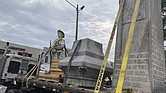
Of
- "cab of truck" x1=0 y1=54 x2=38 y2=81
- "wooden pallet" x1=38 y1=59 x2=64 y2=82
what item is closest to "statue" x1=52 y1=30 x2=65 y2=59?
"wooden pallet" x1=38 y1=59 x2=64 y2=82

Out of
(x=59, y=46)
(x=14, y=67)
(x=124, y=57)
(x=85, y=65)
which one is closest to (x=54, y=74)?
(x=59, y=46)

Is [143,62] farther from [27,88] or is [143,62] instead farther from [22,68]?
[22,68]

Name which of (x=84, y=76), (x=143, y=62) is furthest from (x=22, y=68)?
(x=143, y=62)

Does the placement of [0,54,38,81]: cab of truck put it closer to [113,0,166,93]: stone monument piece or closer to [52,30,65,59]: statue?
[52,30,65,59]: statue

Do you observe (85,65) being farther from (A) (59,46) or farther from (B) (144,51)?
(A) (59,46)

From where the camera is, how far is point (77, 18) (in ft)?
57.9

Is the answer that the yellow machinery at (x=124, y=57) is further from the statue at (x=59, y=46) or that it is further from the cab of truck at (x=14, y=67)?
the cab of truck at (x=14, y=67)

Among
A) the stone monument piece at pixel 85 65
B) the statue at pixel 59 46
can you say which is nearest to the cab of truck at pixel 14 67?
the statue at pixel 59 46

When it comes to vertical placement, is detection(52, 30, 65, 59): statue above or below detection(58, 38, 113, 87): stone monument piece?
above

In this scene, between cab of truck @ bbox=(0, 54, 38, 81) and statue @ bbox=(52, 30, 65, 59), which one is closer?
statue @ bbox=(52, 30, 65, 59)

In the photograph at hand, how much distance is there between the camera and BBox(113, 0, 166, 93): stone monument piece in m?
4.20

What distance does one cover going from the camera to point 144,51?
434cm

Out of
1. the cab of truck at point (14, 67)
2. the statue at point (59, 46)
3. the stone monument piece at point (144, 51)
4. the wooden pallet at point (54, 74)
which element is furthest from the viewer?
the cab of truck at point (14, 67)

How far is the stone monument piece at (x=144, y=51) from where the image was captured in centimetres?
420
